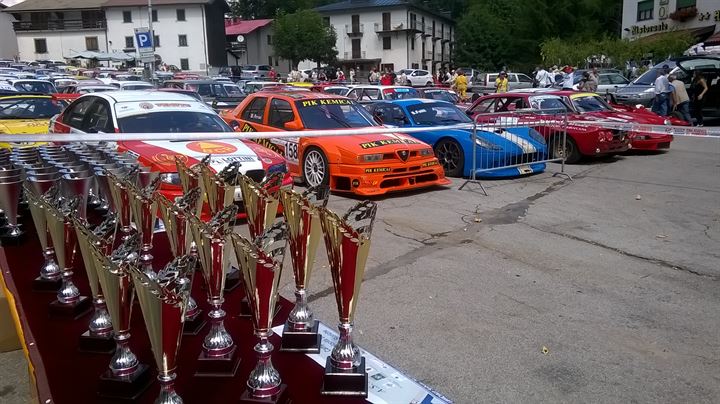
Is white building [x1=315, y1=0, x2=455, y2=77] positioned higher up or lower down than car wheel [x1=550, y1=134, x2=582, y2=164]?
higher up

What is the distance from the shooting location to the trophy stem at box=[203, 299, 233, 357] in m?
1.75

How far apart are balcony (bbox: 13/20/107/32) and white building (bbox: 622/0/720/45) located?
5311cm

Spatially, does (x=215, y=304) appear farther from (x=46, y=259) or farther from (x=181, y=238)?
(x=46, y=259)

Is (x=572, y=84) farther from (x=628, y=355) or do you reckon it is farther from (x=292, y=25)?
(x=292, y=25)

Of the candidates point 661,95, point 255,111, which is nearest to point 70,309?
point 255,111

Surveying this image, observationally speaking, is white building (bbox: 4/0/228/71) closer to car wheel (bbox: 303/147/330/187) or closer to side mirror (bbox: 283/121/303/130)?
side mirror (bbox: 283/121/303/130)

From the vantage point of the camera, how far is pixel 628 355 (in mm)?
3730

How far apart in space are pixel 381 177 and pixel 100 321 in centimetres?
653

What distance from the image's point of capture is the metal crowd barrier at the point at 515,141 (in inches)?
380

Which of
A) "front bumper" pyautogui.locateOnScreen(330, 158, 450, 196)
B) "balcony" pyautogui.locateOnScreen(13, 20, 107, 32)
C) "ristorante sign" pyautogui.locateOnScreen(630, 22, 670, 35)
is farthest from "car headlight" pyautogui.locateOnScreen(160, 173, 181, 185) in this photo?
"balcony" pyautogui.locateOnScreen(13, 20, 107, 32)

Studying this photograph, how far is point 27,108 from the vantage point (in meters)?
12.0

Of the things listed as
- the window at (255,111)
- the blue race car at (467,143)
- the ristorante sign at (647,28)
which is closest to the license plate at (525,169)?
the blue race car at (467,143)

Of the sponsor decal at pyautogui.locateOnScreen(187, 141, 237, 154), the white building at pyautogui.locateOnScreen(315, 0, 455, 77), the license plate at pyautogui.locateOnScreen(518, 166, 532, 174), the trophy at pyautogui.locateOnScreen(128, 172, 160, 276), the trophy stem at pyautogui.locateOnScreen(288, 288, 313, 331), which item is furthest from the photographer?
the white building at pyautogui.locateOnScreen(315, 0, 455, 77)

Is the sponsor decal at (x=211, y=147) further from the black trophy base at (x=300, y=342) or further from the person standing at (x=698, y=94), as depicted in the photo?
the person standing at (x=698, y=94)
